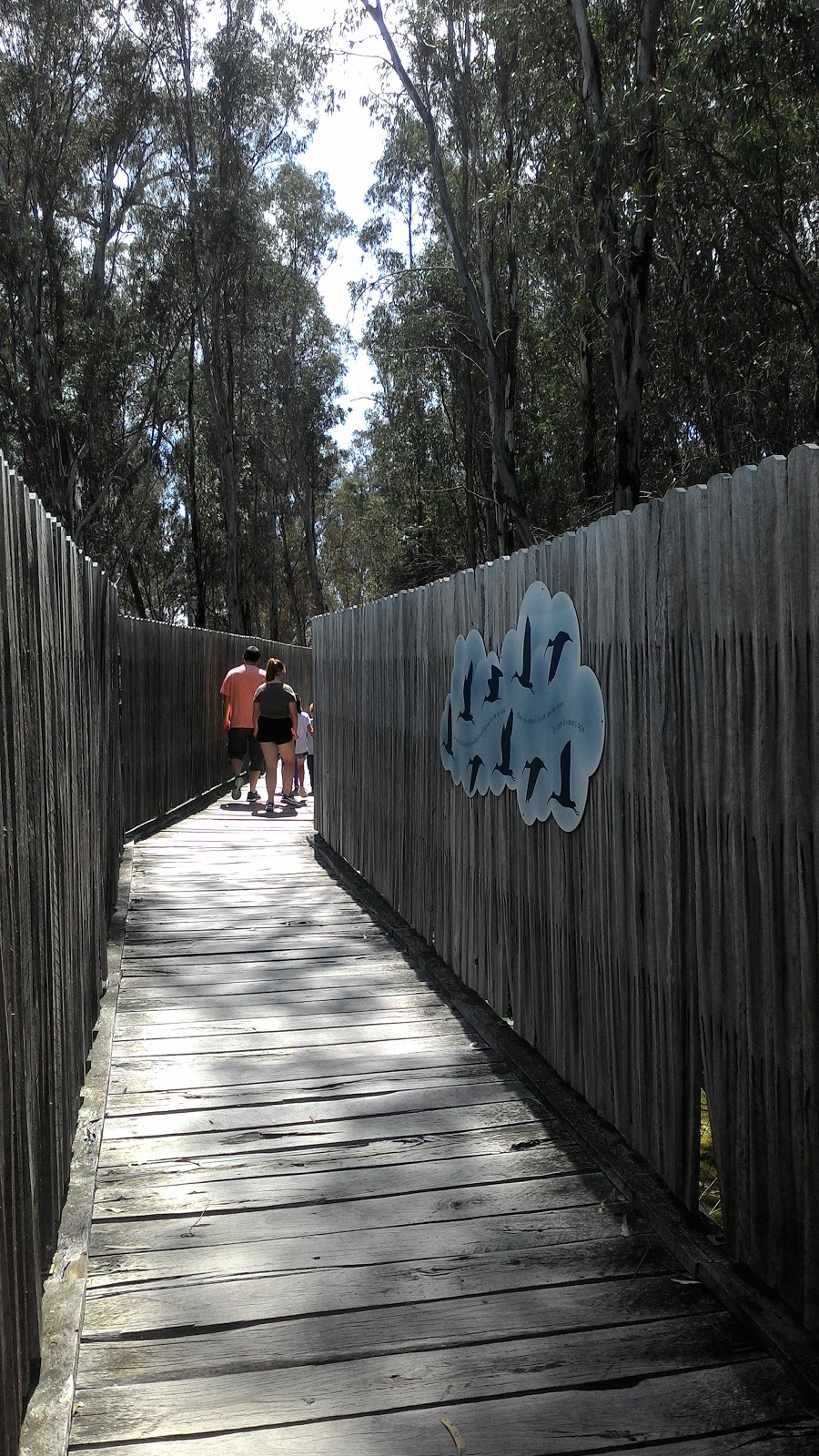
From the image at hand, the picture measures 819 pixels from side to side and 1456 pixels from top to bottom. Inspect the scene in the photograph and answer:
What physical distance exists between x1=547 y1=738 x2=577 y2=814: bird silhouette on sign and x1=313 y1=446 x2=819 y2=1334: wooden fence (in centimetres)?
10

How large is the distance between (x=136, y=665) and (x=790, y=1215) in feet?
28.9

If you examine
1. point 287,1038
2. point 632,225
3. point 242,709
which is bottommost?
point 287,1038

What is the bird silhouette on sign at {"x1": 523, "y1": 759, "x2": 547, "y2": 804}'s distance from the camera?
4.57 metres

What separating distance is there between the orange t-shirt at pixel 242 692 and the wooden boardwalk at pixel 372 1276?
9.12 metres

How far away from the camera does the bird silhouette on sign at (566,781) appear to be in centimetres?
424

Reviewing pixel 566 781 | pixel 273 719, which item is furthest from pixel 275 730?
pixel 566 781

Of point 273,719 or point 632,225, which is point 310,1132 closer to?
point 273,719

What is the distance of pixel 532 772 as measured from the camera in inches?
183

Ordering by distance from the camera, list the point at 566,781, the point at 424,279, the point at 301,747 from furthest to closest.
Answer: the point at 424,279
the point at 301,747
the point at 566,781

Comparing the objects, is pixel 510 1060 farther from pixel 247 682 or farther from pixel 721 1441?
pixel 247 682

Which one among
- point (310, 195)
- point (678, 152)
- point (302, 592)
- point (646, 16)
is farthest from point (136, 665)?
point (302, 592)

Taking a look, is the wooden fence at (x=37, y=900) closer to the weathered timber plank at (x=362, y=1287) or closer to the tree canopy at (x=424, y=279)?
the weathered timber plank at (x=362, y=1287)

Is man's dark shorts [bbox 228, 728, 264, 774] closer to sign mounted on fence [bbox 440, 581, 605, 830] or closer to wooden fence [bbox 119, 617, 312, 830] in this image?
wooden fence [bbox 119, 617, 312, 830]

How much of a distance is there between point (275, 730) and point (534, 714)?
8836mm
